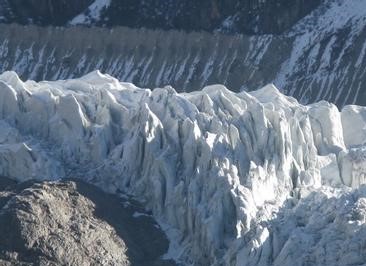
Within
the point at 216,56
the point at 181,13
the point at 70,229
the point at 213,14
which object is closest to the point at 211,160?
the point at 70,229

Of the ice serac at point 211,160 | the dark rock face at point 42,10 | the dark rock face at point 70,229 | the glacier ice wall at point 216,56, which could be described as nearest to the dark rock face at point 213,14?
the glacier ice wall at point 216,56

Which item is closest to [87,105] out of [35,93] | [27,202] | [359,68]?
[35,93]

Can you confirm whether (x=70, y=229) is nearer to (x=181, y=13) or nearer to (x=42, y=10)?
(x=181, y=13)

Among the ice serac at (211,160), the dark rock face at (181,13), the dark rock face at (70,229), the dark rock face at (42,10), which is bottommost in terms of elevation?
the dark rock face at (42,10)

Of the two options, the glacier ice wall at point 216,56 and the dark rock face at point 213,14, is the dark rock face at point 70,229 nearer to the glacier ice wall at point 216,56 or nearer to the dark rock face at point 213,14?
the glacier ice wall at point 216,56

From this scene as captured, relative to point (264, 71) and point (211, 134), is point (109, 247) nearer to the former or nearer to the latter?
point (211, 134)

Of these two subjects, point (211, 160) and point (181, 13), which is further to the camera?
point (181, 13)
